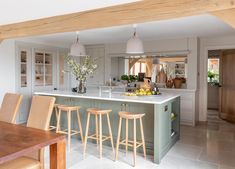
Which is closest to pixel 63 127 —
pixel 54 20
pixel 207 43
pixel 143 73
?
pixel 54 20

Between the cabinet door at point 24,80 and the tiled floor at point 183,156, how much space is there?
7.12 ft

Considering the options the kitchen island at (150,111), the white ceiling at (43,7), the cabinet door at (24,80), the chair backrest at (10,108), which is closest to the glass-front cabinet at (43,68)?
the cabinet door at (24,80)

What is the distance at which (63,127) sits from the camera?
445 cm

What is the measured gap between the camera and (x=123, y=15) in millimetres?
2518

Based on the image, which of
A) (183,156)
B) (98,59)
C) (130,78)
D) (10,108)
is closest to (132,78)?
(130,78)

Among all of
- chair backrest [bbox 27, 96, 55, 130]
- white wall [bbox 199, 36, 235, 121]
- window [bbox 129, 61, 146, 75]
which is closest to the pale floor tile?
chair backrest [bbox 27, 96, 55, 130]

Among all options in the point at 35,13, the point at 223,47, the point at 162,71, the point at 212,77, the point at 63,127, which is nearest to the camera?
the point at 35,13

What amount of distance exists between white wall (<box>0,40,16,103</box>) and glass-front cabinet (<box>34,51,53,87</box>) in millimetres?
689

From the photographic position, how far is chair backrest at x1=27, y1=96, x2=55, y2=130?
235 centimetres

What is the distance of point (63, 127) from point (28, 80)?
1.93 metres

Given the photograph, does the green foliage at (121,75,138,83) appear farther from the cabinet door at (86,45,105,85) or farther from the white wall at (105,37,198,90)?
the white wall at (105,37,198,90)

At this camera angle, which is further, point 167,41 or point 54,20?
point 167,41

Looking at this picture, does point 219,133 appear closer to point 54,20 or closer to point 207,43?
point 207,43

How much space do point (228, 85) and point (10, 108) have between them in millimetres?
5471
